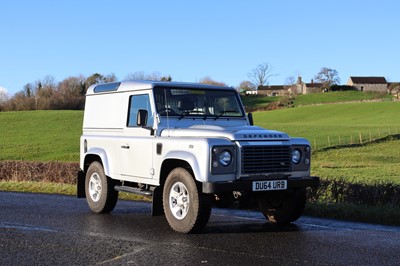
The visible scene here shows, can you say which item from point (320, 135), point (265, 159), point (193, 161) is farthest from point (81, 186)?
point (320, 135)

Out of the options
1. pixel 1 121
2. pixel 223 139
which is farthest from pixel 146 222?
pixel 1 121

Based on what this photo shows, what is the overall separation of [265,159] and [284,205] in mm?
1216

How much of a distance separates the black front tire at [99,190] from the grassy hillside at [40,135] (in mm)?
25153

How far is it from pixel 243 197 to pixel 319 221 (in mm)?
1689

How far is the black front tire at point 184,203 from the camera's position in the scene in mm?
7746

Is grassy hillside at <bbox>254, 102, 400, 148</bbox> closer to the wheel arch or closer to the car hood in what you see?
the wheel arch

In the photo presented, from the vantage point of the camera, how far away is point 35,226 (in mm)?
8617

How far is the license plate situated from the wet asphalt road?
674 mm

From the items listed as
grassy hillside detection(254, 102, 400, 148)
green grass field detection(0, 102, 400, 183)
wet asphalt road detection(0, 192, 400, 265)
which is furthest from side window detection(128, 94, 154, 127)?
grassy hillside detection(254, 102, 400, 148)

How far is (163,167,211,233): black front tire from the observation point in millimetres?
7746

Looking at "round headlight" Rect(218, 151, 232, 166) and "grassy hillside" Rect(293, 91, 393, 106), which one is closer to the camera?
"round headlight" Rect(218, 151, 232, 166)

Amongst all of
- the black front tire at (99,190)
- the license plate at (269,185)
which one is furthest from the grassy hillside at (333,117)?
the license plate at (269,185)

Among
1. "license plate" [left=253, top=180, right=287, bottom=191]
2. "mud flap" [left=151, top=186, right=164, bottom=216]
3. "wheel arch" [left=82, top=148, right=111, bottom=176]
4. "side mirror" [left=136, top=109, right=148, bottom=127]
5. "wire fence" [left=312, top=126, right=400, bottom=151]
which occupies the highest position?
"side mirror" [left=136, top=109, right=148, bottom=127]

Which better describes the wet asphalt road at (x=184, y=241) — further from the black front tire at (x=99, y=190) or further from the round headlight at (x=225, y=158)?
the round headlight at (x=225, y=158)
